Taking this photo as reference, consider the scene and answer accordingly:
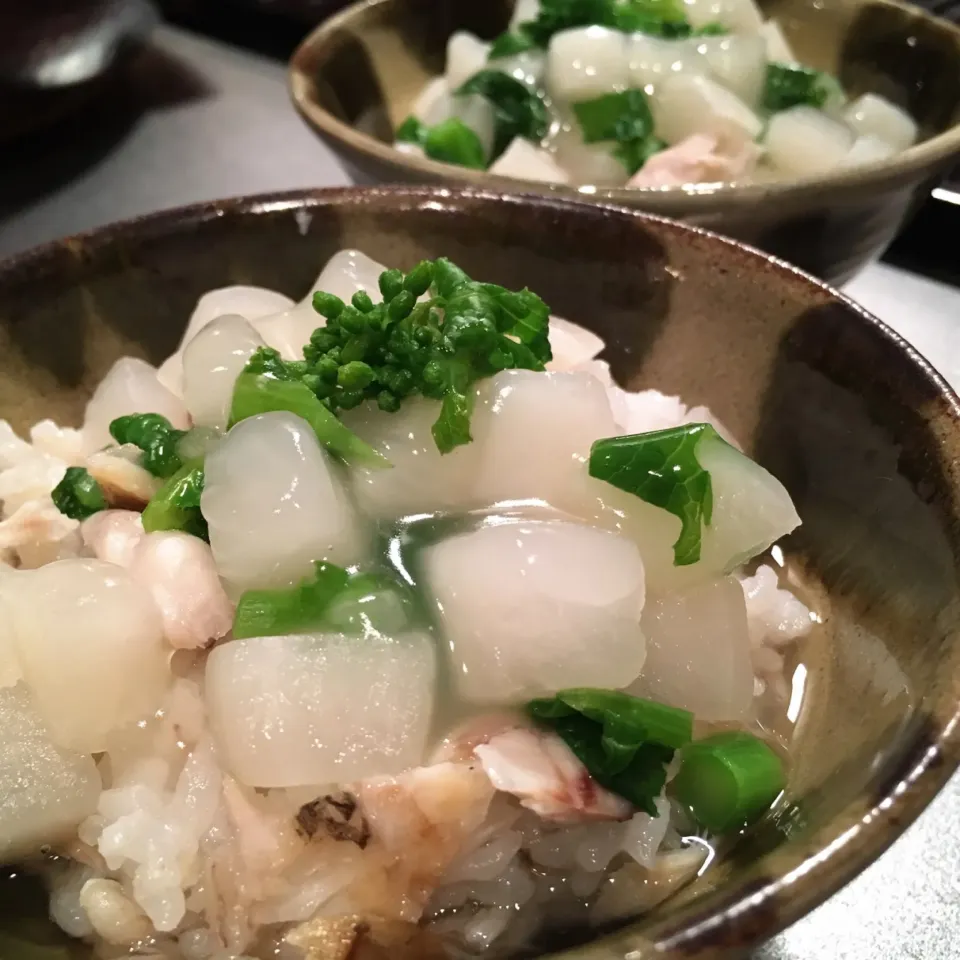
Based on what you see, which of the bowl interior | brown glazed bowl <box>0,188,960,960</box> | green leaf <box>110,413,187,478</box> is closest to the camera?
brown glazed bowl <box>0,188,960,960</box>

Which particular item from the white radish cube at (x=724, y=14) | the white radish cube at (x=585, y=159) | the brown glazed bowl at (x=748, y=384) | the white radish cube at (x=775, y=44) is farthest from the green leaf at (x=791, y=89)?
the brown glazed bowl at (x=748, y=384)

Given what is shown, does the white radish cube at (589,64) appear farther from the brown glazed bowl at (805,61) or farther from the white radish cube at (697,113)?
the brown glazed bowl at (805,61)

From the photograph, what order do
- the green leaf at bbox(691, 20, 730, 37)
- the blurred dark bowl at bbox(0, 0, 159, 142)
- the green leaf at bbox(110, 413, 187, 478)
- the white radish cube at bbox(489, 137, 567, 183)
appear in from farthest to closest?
1. the blurred dark bowl at bbox(0, 0, 159, 142)
2. the green leaf at bbox(691, 20, 730, 37)
3. the white radish cube at bbox(489, 137, 567, 183)
4. the green leaf at bbox(110, 413, 187, 478)

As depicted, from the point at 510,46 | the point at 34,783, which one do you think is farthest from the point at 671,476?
the point at 510,46

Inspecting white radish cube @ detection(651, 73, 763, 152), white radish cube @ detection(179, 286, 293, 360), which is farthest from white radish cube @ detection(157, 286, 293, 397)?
white radish cube @ detection(651, 73, 763, 152)

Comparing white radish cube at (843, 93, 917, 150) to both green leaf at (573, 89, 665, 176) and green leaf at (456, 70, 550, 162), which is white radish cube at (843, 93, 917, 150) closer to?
green leaf at (573, 89, 665, 176)

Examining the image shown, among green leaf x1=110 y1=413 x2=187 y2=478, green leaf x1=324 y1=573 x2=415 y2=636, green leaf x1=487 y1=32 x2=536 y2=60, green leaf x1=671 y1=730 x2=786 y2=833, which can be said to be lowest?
green leaf x1=671 y1=730 x2=786 y2=833

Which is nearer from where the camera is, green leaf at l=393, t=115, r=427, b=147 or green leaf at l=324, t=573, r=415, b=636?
green leaf at l=324, t=573, r=415, b=636
